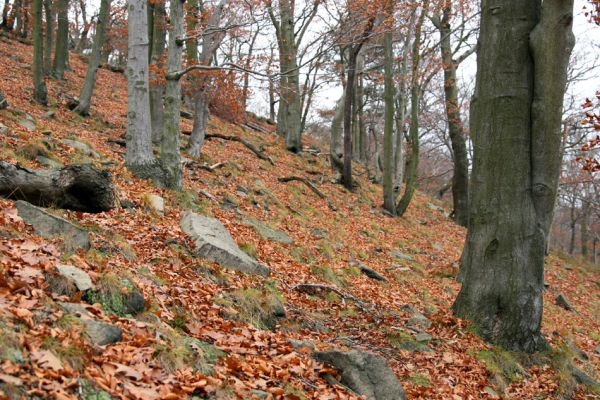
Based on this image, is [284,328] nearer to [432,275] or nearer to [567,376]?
[567,376]

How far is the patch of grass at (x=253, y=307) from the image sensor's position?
5.35 m

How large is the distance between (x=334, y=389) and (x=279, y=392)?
26.8 inches

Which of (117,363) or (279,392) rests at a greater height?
(117,363)

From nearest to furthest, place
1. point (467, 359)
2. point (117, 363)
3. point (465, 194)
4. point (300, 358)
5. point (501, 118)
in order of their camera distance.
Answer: point (117, 363) < point (300, 358) < point (467, 359) < point (501, 118) < point (465, 194)

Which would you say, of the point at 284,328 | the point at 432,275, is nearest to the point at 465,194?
the point at 432,275

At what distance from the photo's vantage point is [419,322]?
689 centimetres

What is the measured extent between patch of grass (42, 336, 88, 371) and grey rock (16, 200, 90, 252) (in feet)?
6.79

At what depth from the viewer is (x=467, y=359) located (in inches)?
237

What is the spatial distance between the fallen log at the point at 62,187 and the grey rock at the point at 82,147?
11.2 feet

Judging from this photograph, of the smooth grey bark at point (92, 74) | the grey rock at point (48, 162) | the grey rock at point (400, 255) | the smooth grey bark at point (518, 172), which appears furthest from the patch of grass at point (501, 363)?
the smooth grey bark at point (92, 74)

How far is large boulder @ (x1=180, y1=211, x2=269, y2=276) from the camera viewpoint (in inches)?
265

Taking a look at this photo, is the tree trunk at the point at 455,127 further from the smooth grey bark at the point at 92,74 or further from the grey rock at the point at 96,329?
the grey rock at the point at 96,329

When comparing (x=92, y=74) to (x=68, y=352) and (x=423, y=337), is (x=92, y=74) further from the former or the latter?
(x=68, y=352)

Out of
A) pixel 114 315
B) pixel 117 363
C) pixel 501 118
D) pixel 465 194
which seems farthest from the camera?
pixel 465 194
